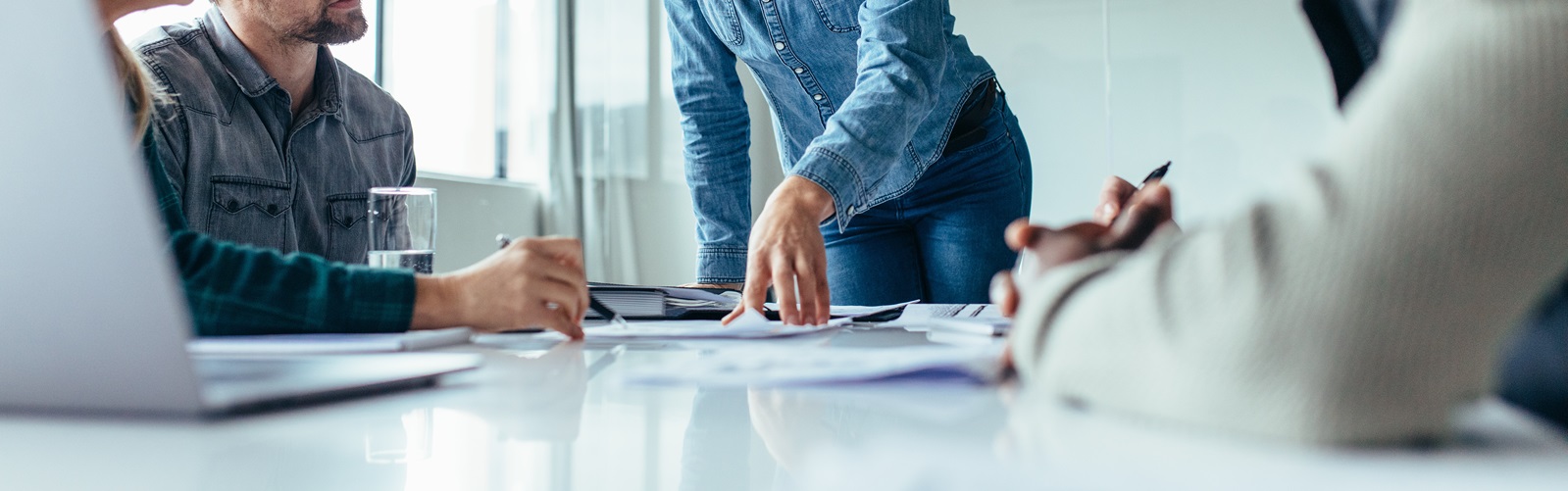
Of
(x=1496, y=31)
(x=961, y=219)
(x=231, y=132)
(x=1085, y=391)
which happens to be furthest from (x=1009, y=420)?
(x=231, y=132)

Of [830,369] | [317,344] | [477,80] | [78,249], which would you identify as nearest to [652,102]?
[477,80]

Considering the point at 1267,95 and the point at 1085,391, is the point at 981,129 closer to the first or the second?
the point at 1085,391

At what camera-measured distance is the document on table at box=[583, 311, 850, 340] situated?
0.82m

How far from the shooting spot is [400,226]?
1033 millimetres

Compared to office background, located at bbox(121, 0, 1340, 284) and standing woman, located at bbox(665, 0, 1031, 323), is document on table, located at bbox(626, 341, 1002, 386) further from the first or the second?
office background, located at bbox(121, 0, 1340, 284)

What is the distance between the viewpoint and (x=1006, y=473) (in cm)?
28

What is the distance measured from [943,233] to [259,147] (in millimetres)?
1058

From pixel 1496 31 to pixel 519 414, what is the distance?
1.16ft

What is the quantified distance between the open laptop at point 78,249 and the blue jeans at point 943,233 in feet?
4.25

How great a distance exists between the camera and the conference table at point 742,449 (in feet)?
0.89

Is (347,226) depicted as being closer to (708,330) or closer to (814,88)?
(814,88)

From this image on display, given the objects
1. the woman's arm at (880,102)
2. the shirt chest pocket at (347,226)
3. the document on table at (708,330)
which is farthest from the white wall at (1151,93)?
the document on table at (708,330)

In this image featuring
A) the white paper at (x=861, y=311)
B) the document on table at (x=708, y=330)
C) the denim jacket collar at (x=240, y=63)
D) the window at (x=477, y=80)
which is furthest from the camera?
the window at (x=477, y=80)

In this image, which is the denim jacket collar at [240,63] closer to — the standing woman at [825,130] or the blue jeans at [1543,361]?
the standing woman at [825,130]
